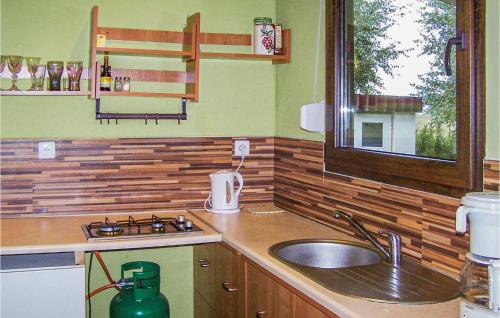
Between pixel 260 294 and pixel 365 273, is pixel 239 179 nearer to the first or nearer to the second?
pixel 260 294

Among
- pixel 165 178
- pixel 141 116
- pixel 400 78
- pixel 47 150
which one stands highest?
pixel 400 78

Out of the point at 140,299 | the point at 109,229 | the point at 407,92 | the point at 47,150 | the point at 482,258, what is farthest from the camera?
the point at 47,150

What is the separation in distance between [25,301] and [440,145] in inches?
67.3

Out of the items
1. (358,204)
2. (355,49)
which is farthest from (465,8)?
(358,204)

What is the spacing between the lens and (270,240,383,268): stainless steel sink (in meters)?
2.31

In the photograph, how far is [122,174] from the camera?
3070 mm

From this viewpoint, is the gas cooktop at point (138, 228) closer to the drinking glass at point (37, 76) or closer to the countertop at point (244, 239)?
the countertop at point (244, 239)

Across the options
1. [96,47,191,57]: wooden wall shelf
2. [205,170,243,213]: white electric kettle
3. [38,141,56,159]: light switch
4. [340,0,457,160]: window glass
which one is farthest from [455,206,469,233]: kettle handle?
[38,141,56,159]: light switch

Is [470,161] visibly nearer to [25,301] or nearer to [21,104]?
[25,301]

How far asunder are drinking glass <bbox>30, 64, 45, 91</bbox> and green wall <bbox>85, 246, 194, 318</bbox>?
94 cm

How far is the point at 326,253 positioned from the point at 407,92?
0.74 metres

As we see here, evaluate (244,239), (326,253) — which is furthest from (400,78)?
(244,239)

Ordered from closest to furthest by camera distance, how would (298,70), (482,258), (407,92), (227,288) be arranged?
(482,258) → (407,92) → (227,288) → (298,70)

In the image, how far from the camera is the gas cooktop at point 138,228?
2.50 metres
